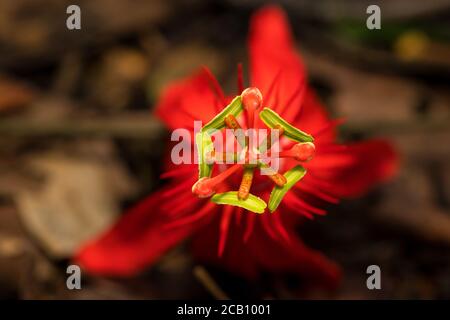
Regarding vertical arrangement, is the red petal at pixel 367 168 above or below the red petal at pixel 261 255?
above

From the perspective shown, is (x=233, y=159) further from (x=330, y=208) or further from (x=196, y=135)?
(x=330, y=208)

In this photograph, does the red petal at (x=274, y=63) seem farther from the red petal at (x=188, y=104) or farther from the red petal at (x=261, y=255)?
the red petal at (x=261, y=255)

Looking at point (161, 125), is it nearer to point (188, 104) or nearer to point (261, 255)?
point (188, 104)

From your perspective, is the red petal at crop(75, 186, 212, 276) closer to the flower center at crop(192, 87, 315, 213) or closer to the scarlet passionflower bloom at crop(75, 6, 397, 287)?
the scarlet passionflower bloom at crop(75, 6, 397, 287)

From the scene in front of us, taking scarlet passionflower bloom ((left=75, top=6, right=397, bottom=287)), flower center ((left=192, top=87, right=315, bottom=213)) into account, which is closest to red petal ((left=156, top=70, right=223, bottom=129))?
scarlet passionflower bloom ((left=75, top=6, right=397, bottom=287))

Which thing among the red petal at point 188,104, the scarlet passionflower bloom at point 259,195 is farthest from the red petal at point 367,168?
the red petal at point 188,104
